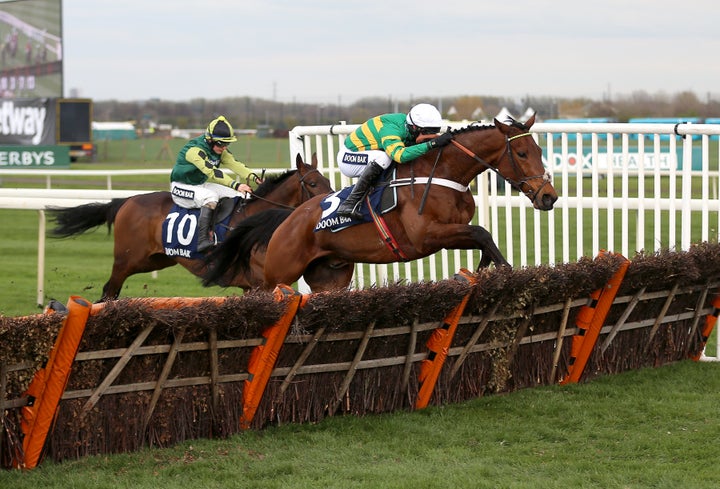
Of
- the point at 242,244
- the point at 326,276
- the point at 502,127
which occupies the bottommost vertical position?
the point at 326,276

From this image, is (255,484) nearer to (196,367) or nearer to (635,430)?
(196,367)

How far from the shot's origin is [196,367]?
165 inches

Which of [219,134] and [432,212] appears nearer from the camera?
[432,212]

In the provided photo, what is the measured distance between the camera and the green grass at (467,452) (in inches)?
147

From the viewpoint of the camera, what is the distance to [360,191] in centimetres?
600

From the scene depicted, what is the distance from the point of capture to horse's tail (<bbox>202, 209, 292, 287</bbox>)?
265 inches

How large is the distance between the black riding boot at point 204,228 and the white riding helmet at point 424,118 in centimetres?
180

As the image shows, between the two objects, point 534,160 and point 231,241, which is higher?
point 534,160

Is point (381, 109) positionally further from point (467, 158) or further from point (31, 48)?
point (467, 158)

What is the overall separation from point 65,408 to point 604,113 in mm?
27356

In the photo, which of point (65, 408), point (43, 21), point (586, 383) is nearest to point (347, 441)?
point (65, 408)

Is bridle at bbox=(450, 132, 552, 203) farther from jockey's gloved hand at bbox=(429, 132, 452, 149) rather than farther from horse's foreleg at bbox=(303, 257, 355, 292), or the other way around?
horse's foreleg at bbox=(303, 257, 355, 292)

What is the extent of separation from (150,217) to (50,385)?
13.0ft

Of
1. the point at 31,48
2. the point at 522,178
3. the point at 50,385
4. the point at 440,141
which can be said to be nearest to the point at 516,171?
the point at 522,178
